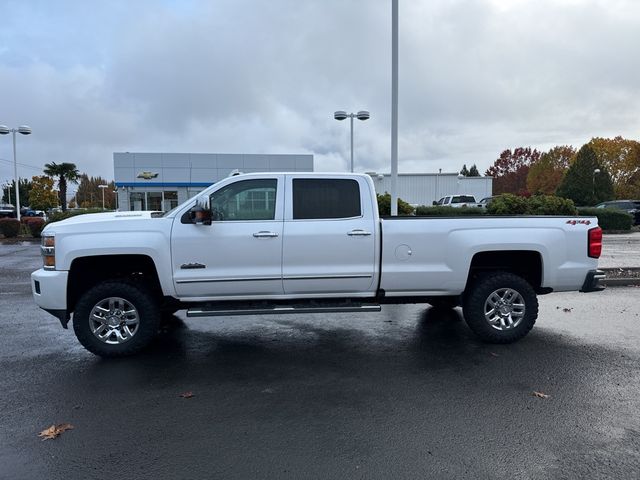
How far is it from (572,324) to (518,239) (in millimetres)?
2155

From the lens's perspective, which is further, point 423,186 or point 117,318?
point 423,186

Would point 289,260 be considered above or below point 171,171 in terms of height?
below

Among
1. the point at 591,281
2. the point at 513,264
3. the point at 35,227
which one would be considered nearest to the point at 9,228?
the point at 35,227

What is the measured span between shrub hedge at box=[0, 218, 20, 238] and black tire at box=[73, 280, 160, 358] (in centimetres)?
2070

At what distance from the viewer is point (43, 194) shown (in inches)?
2274

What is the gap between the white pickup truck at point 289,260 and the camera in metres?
5.32

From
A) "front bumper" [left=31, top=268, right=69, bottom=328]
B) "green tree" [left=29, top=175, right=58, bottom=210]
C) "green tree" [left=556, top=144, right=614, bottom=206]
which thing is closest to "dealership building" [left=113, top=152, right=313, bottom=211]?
"green tree" [left=556, top=144, right=614, bottom=206]

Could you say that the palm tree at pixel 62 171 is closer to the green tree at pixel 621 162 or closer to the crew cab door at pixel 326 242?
the crew cab door at pixel 326 242

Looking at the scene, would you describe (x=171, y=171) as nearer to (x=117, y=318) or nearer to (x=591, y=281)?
(x=117, y=318)

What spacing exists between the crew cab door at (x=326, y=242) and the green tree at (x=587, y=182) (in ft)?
142

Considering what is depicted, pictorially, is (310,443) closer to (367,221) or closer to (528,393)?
(528,393)

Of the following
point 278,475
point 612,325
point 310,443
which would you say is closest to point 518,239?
point 612,325

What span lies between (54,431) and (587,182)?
4724 cm

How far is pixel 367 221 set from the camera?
18.4ft
